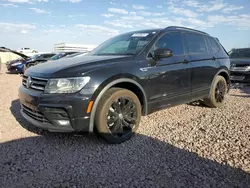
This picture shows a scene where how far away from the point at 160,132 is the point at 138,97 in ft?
2.36

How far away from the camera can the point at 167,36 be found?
4.44 metres

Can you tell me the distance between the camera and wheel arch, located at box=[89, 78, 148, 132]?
3270mm

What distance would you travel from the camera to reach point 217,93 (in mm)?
5738

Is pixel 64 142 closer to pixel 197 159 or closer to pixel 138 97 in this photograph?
pixel 138 97

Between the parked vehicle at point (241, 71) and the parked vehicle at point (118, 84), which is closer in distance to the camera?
the parked vehicle at point (118, 84)

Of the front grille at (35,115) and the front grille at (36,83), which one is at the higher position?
the front grille at (36,83)

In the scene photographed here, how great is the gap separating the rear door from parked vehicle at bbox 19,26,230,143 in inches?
0.8

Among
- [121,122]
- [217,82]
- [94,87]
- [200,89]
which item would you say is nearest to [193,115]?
[200,89]

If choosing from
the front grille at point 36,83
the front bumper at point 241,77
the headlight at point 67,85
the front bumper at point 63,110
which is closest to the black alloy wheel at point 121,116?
the front bumper at point 63,110

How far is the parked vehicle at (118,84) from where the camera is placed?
10.4ft

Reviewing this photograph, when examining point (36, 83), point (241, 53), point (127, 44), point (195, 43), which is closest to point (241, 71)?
point (241, 53)

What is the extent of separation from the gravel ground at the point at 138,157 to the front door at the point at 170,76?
51 centimetres

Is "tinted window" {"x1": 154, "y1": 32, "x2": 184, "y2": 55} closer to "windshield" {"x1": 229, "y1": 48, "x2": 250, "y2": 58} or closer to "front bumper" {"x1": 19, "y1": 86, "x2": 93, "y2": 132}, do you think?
"front bumper" {"x1": 19, "y1": 86, "x2": 93, "y2": 132}

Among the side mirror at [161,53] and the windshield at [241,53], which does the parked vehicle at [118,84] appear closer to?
the side mirror at [161,53]
